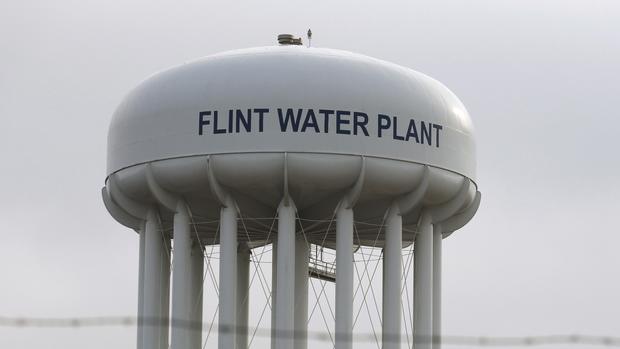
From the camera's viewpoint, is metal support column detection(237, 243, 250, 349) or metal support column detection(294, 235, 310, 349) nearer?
metal support column detection(294, 235, 310, 349)

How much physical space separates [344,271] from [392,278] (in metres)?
1.42

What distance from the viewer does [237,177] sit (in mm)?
45344

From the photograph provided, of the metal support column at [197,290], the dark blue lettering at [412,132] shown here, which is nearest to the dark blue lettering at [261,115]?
the dark blue lettering at [412,132]

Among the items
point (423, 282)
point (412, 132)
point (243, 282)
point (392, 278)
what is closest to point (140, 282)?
point (243, 282)

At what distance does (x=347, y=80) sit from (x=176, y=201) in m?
4.41

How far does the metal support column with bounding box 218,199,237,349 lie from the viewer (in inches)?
1822

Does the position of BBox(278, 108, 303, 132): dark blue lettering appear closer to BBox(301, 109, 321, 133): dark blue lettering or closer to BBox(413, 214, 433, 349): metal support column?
BBox(301, 109, 321, 133): dark blue lettering

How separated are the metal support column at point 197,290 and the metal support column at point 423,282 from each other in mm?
4810

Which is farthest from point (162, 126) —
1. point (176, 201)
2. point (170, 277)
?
point (170, 277)

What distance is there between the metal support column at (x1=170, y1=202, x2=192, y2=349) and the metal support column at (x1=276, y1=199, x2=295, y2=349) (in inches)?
79.2

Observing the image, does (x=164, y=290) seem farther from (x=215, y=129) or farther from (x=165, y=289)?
(x=215, y=129)

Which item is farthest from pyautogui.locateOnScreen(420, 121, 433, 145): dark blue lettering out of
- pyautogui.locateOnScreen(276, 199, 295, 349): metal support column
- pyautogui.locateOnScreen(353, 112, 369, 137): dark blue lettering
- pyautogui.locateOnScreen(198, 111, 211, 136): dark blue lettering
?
pyautogui.locateOnScreen(198, 111, 211, 136): dark blue lettering

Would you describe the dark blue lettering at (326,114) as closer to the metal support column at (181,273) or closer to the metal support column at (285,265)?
the metal support column at (285,265)

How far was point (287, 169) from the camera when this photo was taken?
45.3 meters
